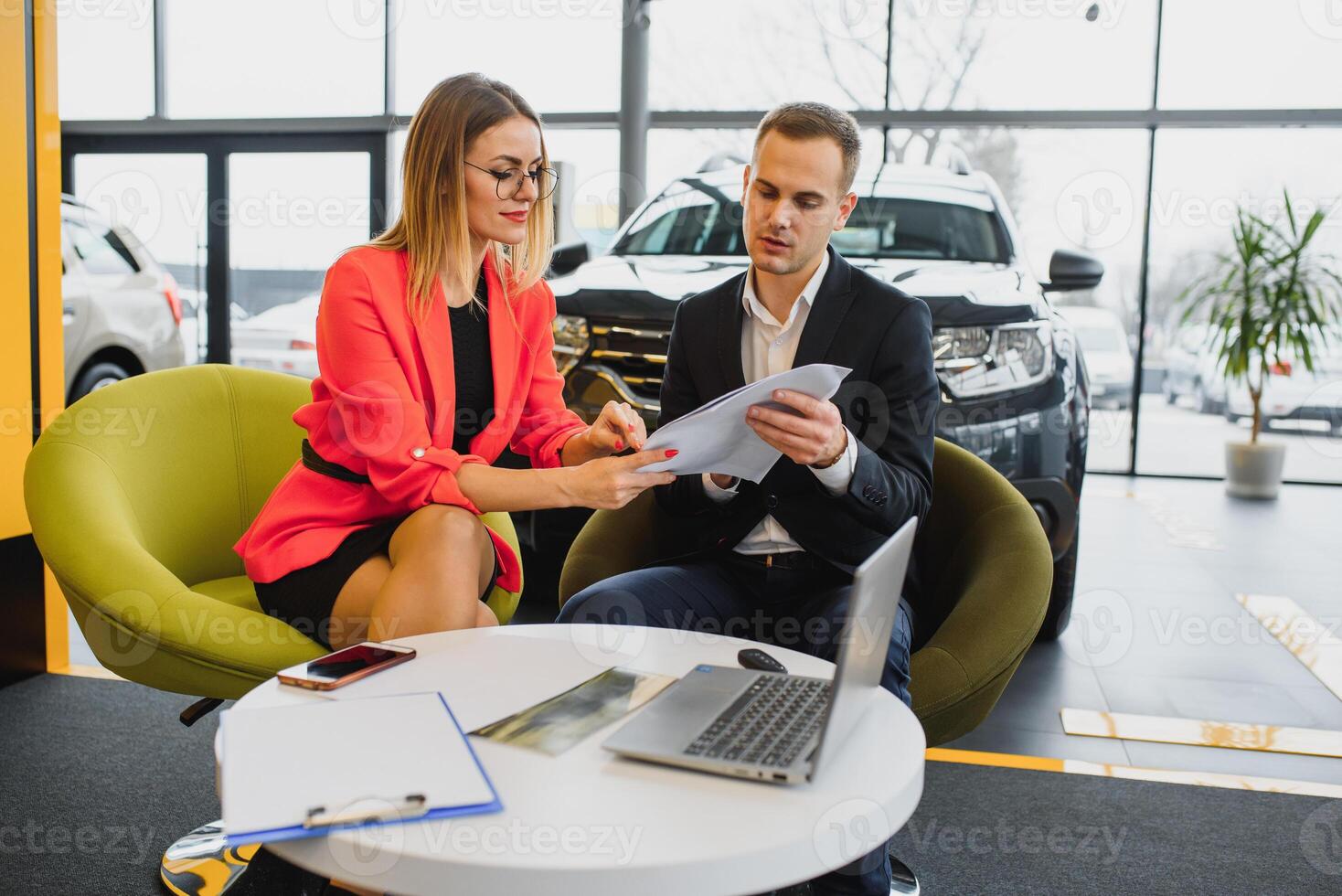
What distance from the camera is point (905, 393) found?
184cm

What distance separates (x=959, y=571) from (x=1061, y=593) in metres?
1.32

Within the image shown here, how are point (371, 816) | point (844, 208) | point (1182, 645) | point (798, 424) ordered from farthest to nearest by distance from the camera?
1. point (1182, 645)
2. point (844, 208)
3. point (798, 424)
4. point (371, 816)

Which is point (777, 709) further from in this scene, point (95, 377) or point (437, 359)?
point (95, 377)

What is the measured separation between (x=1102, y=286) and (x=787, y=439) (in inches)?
234

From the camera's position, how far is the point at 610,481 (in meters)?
1.59

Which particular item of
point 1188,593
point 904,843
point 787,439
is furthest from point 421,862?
point 1188,593

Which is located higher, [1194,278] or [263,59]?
[263,59]

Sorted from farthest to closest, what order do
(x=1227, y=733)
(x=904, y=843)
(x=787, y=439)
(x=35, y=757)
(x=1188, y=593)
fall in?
(x=1188, y=593) → (x=1227, y=733) → (x=35, y=757) → (x=904, y=843) → (x=787, y=439)

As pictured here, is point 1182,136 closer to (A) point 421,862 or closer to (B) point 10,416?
(B) point 10,416

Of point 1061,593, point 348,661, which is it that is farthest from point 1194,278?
point 348,661

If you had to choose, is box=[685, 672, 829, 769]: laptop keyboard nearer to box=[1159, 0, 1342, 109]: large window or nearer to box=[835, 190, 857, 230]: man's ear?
box=[835, 190, 857, 230]: man's ear

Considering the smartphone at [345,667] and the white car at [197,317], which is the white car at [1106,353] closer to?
the white car at [197,317]

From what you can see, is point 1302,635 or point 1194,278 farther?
point 1194,278

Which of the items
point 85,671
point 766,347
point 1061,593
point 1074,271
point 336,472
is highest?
point 1074,271
